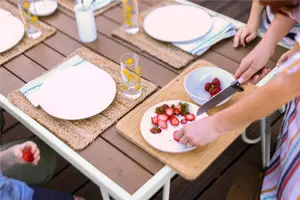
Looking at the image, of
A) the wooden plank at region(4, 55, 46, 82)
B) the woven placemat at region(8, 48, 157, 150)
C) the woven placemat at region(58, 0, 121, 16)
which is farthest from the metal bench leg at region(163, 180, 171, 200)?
the woven placemat at region(58, 0, 121, 16)

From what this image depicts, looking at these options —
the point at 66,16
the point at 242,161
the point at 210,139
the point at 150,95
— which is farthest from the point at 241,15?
the point at 210,139

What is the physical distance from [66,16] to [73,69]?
38cm

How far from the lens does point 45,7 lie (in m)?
1.59

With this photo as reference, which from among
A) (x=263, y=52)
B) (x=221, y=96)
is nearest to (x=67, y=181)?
(x=221, y=96)

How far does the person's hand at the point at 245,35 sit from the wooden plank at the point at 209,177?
704 millimetres

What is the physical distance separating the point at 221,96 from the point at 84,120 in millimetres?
420

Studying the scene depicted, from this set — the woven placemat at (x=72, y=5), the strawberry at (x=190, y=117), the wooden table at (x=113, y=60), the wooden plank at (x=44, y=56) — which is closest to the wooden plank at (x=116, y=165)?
the wooden table at (x=113, y=60)

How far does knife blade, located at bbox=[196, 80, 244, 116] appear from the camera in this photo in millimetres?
1108

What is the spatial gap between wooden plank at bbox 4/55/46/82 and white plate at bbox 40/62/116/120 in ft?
0.27

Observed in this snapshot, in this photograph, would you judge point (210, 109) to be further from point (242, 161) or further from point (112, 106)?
point (242, 161)

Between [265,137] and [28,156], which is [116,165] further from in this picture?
[265,137]

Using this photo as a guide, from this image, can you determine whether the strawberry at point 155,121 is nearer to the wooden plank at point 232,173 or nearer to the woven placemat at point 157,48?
the woven placemat at point 157,48

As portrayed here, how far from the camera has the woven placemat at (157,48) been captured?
1.32m

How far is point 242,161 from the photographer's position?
186cm
